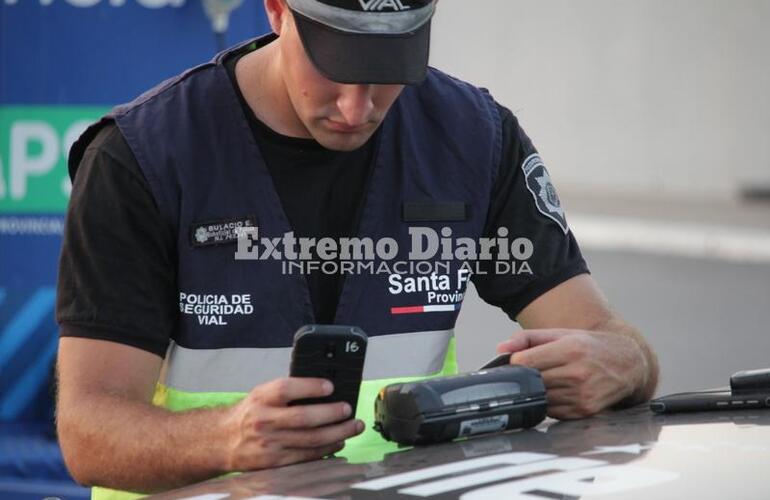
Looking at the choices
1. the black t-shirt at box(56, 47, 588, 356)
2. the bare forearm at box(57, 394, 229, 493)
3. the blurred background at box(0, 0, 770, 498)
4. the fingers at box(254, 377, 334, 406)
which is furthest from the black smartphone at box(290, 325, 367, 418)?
the blurred background at box(0, 0, 770, 498)

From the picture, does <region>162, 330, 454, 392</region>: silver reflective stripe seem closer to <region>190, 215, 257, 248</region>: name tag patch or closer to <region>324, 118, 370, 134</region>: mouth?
<region>190, 215, 257, 248</region>: name tag patch

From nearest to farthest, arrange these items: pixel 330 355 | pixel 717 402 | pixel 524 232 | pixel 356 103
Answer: pixel 330 355, pixel 717 402, pixel 356 103, pixel 524 232

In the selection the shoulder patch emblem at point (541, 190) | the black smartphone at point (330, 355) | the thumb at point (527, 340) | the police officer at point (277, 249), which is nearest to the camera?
the black smartphone at point (330, 355)

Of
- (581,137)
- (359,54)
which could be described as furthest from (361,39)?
(581,137)

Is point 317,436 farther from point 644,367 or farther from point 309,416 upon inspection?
point 644,367

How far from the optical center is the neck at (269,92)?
3.17 meters

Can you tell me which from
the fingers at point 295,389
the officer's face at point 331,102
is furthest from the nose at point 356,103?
the fingers at point 295,389

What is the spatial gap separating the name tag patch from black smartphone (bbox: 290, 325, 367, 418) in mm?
606

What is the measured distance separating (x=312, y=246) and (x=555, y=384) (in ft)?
1.94

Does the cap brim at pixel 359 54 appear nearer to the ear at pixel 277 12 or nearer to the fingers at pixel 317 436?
the ear at pixel 277 12

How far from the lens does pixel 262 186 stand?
3.14 m

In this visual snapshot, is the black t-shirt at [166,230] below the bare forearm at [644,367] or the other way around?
the other way around

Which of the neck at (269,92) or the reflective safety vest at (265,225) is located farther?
the neck at (269,92)

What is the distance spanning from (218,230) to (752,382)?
40.1 inches
